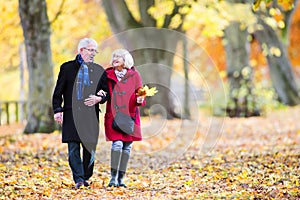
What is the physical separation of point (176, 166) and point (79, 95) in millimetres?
3458

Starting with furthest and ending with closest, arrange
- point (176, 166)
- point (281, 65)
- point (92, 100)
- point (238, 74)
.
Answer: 1. point (281, 65)
2. point (238, 74)
3. point (176, 166)
4. point (92, 100)

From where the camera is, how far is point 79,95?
7875mm

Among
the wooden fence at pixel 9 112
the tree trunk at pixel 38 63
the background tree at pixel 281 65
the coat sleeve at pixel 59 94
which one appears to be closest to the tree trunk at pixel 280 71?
the background tree at pixel 281 65

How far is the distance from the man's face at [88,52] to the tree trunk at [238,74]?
16.6m

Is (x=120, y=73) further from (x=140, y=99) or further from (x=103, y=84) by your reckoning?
(x=140, y=99)

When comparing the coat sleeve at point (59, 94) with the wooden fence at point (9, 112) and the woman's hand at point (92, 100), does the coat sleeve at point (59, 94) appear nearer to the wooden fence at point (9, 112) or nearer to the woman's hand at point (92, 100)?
the woman's hand at point (92, 100)

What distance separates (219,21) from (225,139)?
558 cm

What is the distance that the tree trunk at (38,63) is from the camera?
15.9m

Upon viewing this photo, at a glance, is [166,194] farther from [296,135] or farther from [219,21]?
[219,21]

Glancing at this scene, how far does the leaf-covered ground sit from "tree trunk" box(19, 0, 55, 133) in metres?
0.67

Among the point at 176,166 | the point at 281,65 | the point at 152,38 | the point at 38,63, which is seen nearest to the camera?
the point at 176,166

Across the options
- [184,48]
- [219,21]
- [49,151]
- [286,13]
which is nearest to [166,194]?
[49,151]

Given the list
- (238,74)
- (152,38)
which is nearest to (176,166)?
(152,38)

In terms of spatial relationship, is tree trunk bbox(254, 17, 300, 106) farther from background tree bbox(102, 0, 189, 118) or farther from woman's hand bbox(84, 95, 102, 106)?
woman's hand bbox(84, 95, 102, 106)
